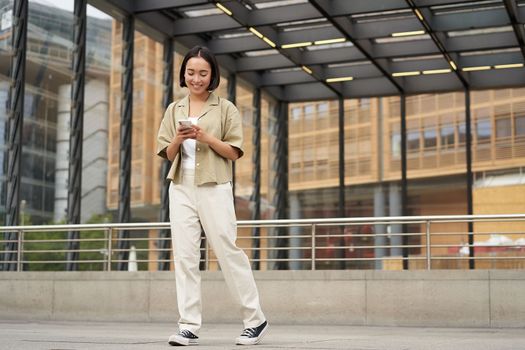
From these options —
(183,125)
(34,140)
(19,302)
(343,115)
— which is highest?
(343,115)

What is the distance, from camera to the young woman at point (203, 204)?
4.79 meters

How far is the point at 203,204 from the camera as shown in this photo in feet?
15.8

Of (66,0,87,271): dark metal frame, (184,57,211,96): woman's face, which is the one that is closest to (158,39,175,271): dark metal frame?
(66,0,87,271): dark metal frame

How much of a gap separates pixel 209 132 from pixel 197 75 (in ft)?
1.07

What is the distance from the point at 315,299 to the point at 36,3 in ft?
20.5

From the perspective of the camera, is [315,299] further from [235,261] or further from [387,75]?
[387,75]

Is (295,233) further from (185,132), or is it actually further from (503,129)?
(185,132)

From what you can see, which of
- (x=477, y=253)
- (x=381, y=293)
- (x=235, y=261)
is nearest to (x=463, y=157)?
(x=477, y=253)

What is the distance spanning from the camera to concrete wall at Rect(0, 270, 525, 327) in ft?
30.9

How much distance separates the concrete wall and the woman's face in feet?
17.5

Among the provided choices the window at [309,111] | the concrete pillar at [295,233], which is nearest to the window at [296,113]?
the window at [309,111]

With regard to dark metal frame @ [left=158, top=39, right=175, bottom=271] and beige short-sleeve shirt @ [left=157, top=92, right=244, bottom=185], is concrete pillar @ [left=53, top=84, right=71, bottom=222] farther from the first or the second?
beige short-sleeve shirt @ [left=157, top=92, right=244, bottom=185]

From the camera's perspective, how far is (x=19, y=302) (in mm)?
10648

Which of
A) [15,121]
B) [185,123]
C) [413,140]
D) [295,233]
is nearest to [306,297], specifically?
[15,121]
